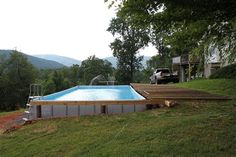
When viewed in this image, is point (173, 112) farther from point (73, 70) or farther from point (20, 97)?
point (73, 70)

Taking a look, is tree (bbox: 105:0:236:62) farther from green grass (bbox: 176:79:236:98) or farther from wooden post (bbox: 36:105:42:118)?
green grass (bbox: 176:79:236:98)

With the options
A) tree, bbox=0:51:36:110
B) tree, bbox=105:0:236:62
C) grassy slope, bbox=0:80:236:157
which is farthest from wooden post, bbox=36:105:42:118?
tree, bbox=0:51:36:110

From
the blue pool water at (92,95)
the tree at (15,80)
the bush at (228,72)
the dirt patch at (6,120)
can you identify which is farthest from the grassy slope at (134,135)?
the tree at (15,80)

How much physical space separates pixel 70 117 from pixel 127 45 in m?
45.5

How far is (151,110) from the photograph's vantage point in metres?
9.72

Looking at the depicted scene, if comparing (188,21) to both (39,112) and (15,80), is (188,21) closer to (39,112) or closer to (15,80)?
(39,112)

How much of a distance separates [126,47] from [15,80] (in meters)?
16.6

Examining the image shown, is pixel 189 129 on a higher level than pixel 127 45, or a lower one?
lower

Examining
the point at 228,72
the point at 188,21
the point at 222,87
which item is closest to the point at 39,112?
the point at 188,21

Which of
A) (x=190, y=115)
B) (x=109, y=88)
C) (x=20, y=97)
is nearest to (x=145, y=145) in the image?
(x=190, y=115)

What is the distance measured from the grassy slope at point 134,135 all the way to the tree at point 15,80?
147ft

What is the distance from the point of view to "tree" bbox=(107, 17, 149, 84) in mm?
54344

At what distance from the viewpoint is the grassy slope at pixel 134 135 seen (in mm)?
6125

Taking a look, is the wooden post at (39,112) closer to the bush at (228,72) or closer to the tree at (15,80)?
the bush at (228,72)
